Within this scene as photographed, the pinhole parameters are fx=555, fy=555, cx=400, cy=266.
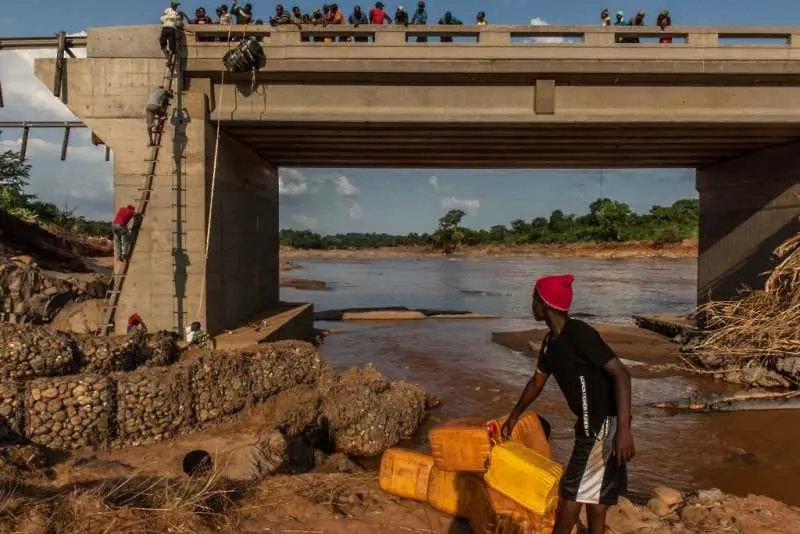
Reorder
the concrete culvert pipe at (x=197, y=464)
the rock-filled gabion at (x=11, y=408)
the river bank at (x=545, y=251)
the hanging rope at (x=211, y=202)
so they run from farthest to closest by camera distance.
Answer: the river bank at (x=545, y=251)
the hanging rope at (x=211, y=202)
the rock-filled gabion at (x=11, y=408)
the concrete culvert pipe at (x=197, y=464)

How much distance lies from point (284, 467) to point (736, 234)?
14.1m

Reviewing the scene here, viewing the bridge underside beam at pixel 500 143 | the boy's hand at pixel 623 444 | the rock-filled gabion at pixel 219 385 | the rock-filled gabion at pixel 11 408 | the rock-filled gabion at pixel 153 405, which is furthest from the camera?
the bridge underside beam at pixel 500 143

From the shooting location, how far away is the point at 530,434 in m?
4.51

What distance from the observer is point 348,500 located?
473 cm

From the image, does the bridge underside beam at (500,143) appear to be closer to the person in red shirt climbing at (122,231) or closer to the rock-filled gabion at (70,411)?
the person in red shirt climbing at (122,231)

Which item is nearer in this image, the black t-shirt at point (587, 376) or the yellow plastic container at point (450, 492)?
the black t-shirt at point (587, 376)

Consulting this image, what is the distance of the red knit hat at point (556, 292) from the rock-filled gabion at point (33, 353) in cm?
686

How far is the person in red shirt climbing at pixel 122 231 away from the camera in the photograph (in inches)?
394

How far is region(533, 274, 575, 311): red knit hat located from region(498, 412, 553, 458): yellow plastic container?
1350mm

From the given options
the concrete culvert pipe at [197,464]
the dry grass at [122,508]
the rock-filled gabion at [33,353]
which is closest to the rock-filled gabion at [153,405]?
the rock-filled gabion at [33,353]

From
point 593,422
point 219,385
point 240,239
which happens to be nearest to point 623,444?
point 593,422

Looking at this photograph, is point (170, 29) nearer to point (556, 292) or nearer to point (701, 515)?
point (556, 292)

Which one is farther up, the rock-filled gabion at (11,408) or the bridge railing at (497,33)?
the bridge railing at (497,33)

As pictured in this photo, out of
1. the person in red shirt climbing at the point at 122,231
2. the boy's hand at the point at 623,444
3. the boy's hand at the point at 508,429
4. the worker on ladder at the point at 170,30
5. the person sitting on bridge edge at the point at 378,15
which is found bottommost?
the boy's hand at the point at 508,429
